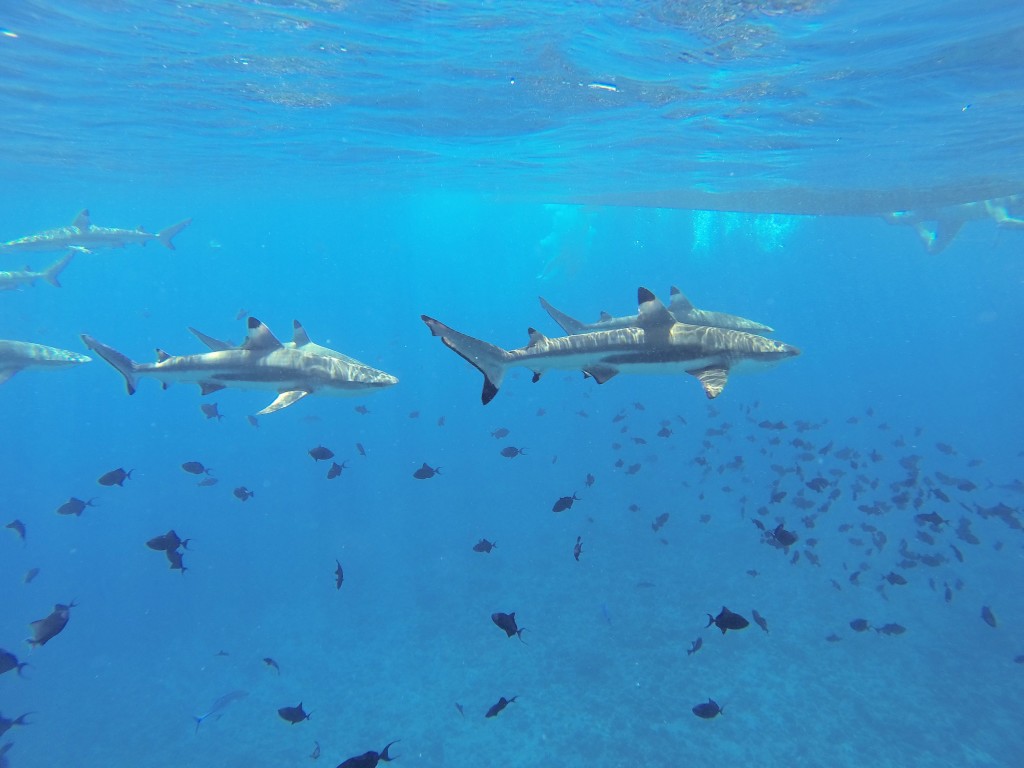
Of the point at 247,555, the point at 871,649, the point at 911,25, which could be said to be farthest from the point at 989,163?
the point at 247,555

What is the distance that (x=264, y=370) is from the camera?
28.6 ft

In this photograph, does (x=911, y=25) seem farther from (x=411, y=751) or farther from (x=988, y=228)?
(x=988, y=228)

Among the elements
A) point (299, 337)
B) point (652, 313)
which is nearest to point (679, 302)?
point (652, 313)

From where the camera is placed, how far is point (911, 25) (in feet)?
39.7

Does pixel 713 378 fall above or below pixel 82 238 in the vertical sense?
above

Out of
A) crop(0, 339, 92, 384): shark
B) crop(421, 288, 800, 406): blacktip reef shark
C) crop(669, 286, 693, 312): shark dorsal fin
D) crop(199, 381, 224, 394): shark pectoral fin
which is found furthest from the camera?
crop(0, 339, 92, 384): shark

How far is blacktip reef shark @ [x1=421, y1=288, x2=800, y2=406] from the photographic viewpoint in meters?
7.01

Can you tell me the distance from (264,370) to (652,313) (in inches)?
243

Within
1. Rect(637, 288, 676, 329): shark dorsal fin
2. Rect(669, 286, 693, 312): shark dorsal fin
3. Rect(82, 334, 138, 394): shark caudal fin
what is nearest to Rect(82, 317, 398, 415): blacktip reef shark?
Rect(82, 334, 138, 394): shark caudal fin

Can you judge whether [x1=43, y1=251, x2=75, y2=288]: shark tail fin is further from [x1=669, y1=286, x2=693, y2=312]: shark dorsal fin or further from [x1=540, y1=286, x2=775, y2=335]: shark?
[x1=669, y1=286, x2=693, y2=312]: shark dorsal fin

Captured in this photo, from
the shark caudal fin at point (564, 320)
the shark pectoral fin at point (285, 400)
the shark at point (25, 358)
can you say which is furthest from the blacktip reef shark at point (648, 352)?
the shark at point (25, 358)

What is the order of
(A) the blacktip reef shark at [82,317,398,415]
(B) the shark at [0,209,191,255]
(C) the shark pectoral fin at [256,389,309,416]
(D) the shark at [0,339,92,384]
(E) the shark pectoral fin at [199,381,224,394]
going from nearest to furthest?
(C) the shark pectoral fin at [256,389,309,416] → (A) the blacktip reef shark at [82,317,398,415] → (E) the shark pectoral fin at [199,381,224,394] → (D) the shark at [0,339,92,384] → (B) the shark at [0,209,191,255]

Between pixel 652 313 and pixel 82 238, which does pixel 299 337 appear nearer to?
pixel 652 313

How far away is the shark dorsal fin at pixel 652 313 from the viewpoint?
7.29 metres
